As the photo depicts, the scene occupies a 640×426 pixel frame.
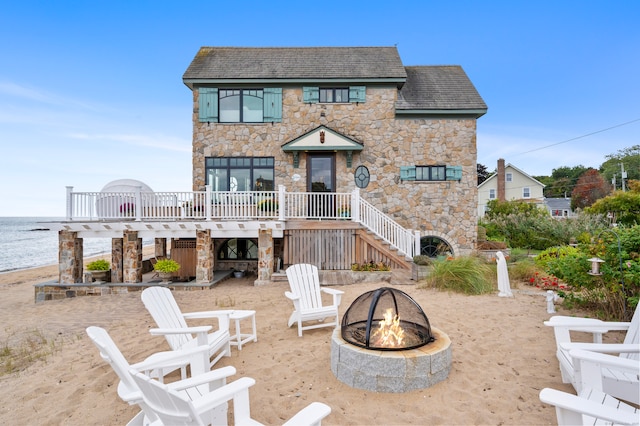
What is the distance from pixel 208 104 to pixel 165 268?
636 centimetres

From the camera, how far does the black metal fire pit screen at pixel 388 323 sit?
3.41m

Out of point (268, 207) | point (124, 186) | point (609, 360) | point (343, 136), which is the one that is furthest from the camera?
point (343, 136)

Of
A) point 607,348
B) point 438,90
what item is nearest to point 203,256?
point 607,348

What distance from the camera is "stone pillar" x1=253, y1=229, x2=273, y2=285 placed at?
9.38 metres

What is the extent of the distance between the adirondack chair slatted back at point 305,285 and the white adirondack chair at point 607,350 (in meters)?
3.43

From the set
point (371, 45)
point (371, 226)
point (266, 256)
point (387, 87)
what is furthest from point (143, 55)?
point (371, 226)

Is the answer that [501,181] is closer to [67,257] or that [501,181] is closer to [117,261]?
[117,261]

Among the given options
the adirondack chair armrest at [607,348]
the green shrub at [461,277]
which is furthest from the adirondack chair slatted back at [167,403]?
the green shrub at [461,277]

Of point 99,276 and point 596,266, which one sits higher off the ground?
point 596,266

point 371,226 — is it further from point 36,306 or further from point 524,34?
point 524,34

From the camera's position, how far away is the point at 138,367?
271 cm

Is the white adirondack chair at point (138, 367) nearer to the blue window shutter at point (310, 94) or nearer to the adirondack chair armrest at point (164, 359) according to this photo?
the adirondack chair armrest at point (164, 359)

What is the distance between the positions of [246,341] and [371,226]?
614 cm

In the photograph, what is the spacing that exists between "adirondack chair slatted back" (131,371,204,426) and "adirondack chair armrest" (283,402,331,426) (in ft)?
1.78
